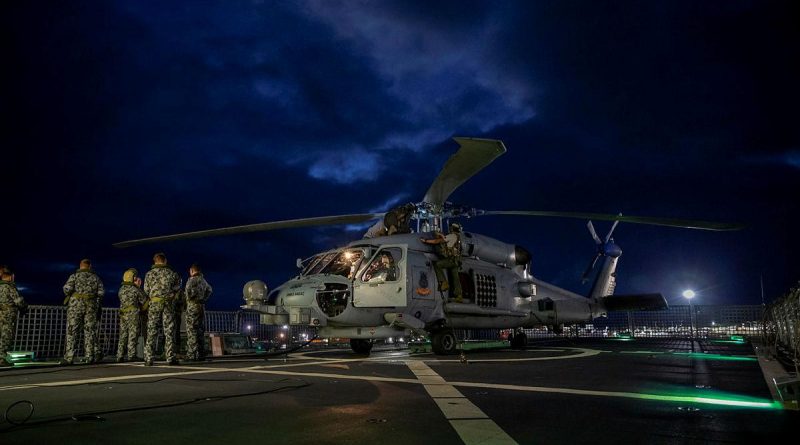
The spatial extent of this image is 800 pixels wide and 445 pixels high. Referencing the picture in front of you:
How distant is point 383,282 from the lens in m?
12.6

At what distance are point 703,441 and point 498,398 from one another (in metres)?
2.27

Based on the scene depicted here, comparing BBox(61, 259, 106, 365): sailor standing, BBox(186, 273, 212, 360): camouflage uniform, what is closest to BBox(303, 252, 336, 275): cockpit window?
BBox(186, 273, 212, 360): camouflage uniform

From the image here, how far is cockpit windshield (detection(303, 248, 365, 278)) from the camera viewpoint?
43.2ft

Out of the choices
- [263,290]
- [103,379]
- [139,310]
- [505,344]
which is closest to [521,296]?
[505,344]

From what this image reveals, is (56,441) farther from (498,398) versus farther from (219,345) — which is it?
(219,345)

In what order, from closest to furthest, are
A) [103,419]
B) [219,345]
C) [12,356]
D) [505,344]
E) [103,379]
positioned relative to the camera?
[103,419], [103,379], [12,356], [219,345], [505,344]

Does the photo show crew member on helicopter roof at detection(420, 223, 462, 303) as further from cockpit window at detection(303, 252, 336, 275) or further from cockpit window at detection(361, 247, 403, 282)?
cockpit window at detection(303, 252, 336, 275)

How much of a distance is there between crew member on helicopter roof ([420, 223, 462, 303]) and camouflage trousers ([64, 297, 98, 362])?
8240 mm

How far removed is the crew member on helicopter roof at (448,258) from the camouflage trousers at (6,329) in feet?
32.8

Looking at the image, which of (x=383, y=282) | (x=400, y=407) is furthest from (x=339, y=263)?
(x=400, y=407)

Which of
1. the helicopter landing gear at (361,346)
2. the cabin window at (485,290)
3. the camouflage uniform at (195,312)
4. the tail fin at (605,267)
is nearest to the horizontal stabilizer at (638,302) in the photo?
the tail fin at (605,267)

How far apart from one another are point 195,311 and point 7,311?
169 inches

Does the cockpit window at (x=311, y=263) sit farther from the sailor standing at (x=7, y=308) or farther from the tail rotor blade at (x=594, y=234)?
the tail rotor blade at (x=594, y=234)

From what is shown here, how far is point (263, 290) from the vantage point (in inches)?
491
